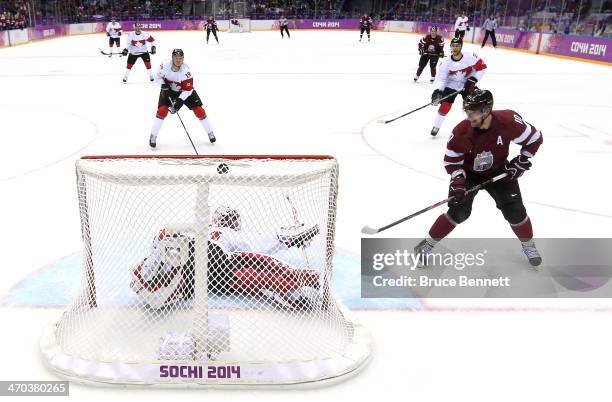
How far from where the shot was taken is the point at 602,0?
14703 mm

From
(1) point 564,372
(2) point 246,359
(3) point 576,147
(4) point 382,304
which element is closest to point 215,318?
(2) point 246,359

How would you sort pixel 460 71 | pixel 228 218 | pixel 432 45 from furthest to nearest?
pixel 432 45
pixel 460 71
pixel 228 218

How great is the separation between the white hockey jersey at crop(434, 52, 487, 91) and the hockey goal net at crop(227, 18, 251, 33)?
20.2m

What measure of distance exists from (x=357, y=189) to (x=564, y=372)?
247cm

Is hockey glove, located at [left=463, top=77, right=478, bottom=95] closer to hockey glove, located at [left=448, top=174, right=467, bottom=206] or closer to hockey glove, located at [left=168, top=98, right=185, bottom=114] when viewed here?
hockey glove, located at [left=168, top=98, right=185, bottom=114]

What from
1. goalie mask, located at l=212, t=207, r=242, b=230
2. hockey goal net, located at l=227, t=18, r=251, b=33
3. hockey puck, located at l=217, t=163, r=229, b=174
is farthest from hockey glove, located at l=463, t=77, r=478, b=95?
hockey goal net, located at l=227, t=18, r=251, b=33

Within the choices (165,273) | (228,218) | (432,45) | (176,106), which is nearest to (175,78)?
(176,106)

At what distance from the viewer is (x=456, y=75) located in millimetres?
6219

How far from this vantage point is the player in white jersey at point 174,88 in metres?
5.48

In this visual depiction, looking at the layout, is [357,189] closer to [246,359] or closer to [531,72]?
[246,359]

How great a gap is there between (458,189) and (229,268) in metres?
1.30

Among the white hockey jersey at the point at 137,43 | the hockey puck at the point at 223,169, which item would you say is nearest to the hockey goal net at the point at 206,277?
the hockey puck at the point at 223,169

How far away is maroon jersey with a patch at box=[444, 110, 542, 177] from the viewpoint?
9.17 feet

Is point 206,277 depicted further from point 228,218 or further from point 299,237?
point 299,237
